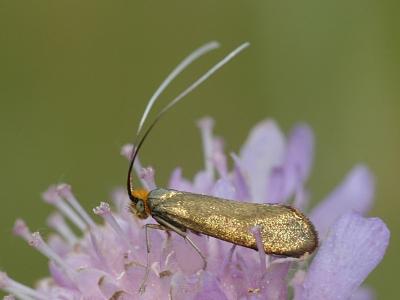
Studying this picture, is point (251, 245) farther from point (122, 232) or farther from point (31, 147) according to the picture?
point (31, 147)

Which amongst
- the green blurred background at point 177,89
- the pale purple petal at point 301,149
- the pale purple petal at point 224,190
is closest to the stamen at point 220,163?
the pale purple petal at point 224,190

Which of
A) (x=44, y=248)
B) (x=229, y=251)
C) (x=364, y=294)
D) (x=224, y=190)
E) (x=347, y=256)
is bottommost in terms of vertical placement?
(x=364, y=294)

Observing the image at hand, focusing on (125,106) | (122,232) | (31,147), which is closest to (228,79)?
(125,106)

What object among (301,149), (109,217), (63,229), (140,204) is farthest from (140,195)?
(301,149)

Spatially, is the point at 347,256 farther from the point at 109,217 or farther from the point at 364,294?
the point at 364,294

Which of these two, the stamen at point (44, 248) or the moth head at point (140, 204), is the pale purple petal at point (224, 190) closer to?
the moth head at point (140, 204)
